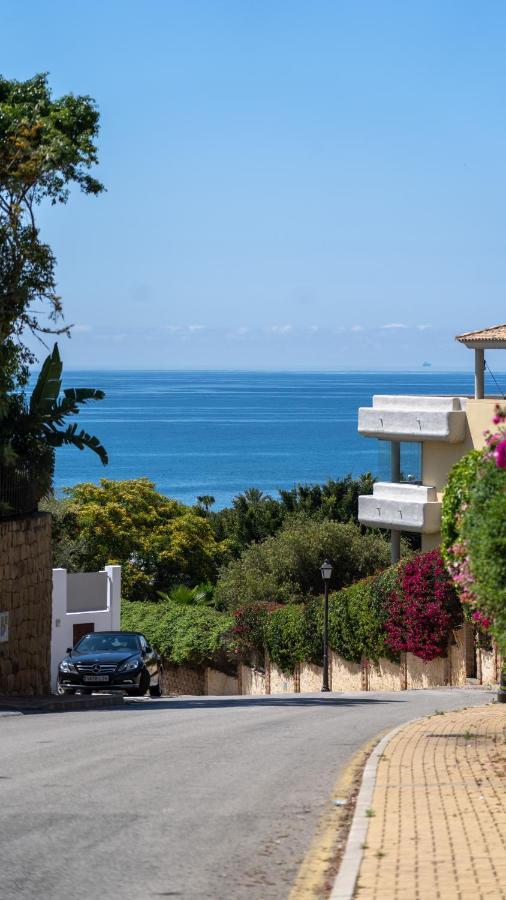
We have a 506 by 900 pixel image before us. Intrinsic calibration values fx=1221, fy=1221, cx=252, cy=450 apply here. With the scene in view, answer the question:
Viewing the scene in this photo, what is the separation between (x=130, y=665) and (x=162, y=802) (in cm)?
1507

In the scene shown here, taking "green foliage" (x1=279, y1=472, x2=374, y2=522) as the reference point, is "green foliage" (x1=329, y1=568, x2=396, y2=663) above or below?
below

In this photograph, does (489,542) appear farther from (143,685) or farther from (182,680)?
(182,680)

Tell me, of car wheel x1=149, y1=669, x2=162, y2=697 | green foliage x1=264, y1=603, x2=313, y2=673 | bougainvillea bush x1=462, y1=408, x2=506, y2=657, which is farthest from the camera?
green foliage x1=264, y1=603, x2=313, y2=673

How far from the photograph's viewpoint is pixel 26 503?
25.1 metres

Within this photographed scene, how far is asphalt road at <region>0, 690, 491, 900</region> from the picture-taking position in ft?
26.7

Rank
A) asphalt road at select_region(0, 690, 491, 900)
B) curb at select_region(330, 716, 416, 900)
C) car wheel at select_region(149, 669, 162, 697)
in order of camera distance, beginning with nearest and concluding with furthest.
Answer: curb at select_region(330, 716, 416, 900) → asphalt road at select_region(0, 690, 491, 900) → car wheel at select_region(149, 669, 162, 697)

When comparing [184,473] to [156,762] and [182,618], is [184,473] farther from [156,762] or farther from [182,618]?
[156,762]

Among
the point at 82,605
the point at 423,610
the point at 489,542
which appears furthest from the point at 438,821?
the point at 82,605

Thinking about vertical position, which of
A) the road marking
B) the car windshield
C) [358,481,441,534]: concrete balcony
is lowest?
the road marking

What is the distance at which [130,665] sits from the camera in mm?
25719

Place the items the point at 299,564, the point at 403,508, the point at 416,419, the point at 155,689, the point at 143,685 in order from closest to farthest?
the point at 143,685, the point at 155,689, the point at 416,419, the point at 403,508, the point at 299,564

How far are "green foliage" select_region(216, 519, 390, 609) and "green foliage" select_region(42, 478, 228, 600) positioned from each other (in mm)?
9704

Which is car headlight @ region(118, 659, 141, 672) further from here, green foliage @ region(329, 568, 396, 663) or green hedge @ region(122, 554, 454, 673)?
green foliage @ region(329, 568, 396, 663)

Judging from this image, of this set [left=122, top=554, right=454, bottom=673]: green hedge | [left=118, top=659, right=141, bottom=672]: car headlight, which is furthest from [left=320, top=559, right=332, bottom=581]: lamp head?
[left=118, top=659, right=141, bottom=672]: car headlight
